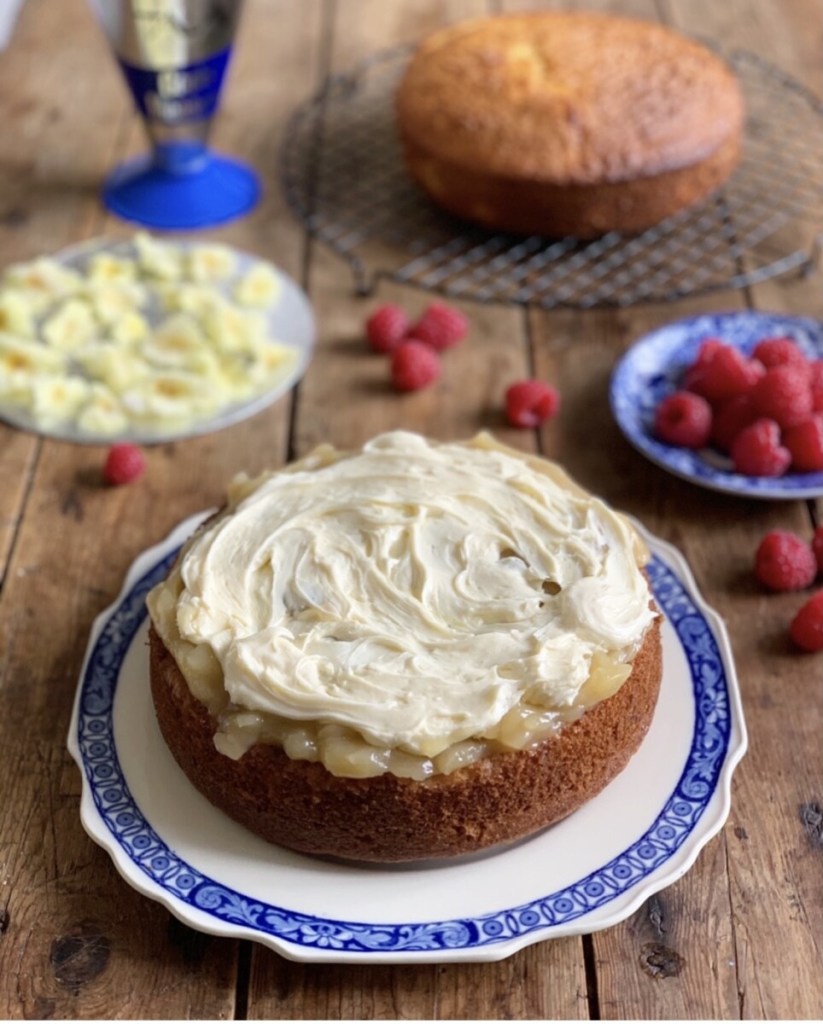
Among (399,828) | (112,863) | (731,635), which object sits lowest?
(731,635)

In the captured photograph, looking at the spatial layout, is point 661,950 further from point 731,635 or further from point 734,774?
point 731,635

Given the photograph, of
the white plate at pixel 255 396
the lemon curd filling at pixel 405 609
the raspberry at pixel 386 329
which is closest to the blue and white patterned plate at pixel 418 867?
the lemon curd filling at pixel 405 609

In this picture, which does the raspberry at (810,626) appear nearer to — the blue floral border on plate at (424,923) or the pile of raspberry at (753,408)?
the blue floral border on plate at (424,923)

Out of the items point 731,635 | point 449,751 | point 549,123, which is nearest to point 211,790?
point 449,751

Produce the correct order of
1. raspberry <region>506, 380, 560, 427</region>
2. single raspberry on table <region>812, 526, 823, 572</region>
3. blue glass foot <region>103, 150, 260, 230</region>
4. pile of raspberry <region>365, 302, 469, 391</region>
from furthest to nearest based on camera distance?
blue glass foot <region>103, 150, 260, 230</region> < pile of raspberry <region>365, 302, 469, 391</region> < raspberry <region>506, 380, 560, 427</region> < single raspberry on table <region>812, 526, 823, 572</region>

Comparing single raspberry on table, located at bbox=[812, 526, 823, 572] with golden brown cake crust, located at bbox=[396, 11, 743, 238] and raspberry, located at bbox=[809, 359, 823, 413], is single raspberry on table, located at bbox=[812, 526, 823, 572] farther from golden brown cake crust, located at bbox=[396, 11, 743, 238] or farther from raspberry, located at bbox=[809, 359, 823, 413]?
golden brown cake crust, located at bbox=[396, 11, 743, 238]

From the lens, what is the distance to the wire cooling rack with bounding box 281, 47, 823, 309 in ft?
8.07

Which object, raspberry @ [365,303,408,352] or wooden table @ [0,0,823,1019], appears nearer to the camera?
wooden table @ [0,0,823,1019]

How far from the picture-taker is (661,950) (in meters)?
1.36

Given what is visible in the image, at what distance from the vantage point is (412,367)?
221 centimetres

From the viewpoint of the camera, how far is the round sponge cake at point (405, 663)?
1299mm

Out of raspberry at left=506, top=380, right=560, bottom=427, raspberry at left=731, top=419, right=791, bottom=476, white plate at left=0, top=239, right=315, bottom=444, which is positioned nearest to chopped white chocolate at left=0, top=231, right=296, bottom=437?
white plate at left=0, top=239, right=315, bottom=444

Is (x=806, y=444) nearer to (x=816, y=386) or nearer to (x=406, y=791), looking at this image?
(x=816, y=386)

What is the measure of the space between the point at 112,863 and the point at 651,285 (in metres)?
1.56
